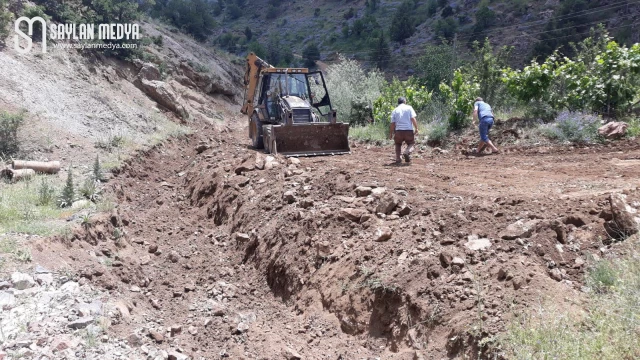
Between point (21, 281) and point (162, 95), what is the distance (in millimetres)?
15043

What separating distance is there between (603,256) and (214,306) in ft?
13.3

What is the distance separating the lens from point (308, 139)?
12000 millimetres

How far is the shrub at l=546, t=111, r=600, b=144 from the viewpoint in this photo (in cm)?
1101

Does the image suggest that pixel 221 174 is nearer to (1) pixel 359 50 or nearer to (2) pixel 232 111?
(2) pixel 232 111

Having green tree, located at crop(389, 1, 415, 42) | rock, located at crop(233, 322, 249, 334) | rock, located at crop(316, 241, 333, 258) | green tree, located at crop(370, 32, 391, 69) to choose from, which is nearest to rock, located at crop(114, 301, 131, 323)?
rock, located at crop(233, 322, 249, 334)

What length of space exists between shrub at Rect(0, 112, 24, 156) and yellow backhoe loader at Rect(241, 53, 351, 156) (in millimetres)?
5348

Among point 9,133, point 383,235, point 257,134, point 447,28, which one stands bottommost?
point 383,235

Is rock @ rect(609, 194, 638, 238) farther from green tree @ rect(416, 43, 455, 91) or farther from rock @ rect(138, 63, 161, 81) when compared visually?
green tree @ rect(416, 43, 455, 91)

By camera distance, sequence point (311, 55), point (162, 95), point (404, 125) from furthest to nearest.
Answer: point (311, 55) < point (162, 95) < point (404, 125)

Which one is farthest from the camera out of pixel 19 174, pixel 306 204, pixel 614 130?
pixel 614 130

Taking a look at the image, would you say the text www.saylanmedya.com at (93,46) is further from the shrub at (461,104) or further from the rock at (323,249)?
the rock at (323,249)

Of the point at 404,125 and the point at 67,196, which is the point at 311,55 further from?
the point at 67,196

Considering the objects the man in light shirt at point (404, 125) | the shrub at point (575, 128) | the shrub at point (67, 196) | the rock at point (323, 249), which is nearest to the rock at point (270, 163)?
the man in light shirt at point (404, 125)

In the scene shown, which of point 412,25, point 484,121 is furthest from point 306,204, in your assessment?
point 412,25
